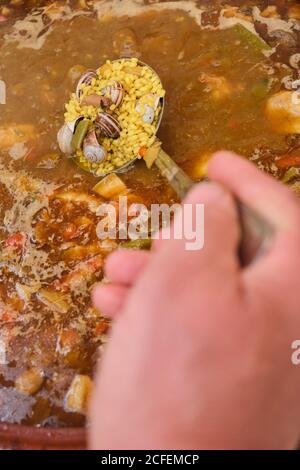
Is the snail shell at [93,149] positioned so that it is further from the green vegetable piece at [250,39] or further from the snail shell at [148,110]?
the green vegetable piece at [250,39]

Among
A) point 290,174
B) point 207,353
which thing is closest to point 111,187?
point 290,174

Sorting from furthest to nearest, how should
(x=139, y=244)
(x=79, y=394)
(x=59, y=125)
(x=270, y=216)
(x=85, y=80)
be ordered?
(x=59, y=125) < (x=85, y=80) < (x=139, y=244) < (x=79, y=394) < (x=270, y=216)

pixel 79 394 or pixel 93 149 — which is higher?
pixel 93 149

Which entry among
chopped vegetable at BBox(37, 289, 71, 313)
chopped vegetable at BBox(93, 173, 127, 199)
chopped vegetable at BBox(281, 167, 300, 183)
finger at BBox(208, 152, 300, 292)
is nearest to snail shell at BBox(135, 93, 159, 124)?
chopped vegetable at BBox(93, 173, 127, 199)

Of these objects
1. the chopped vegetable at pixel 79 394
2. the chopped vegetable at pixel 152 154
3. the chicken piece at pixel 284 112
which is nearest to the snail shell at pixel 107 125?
the chopped vegetable at pixel 152 154

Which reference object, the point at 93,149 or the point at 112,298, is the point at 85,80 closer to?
the point at 93,149

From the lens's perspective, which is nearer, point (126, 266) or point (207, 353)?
point (207, 353)

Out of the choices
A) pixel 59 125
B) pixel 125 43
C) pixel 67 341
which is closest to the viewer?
pixel 67 341

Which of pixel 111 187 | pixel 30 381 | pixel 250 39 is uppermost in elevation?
pixel 250 39
